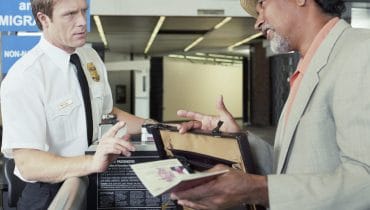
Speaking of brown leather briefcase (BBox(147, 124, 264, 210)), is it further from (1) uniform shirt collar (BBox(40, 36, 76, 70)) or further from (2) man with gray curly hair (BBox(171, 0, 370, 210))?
(1) uniform shirt collar (BBox(40, 36, 76, 70))

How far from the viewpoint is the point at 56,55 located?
1.83 meters

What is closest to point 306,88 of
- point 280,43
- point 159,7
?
point 280,43

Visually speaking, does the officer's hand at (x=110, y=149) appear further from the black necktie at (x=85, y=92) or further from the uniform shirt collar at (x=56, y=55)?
the uniform shirt collar at (x=56, y=55)

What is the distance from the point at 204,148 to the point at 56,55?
77 centimetres

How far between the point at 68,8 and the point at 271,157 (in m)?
0.96

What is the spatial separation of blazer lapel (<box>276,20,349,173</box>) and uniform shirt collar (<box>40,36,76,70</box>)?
959mm

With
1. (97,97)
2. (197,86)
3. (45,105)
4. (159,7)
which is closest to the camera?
(45,105)

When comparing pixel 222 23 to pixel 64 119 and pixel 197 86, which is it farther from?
pixel 197 86

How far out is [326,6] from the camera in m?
1.39

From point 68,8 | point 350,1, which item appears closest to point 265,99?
point 350,1

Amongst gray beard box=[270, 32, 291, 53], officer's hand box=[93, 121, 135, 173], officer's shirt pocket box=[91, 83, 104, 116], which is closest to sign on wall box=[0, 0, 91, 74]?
officer's shirt pocket box=[91, 83, 104, 116]

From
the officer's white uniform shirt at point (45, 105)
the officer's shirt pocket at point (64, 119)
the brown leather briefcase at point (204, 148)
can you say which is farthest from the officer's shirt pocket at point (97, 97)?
the brown leather briefcase at point (204, 148)

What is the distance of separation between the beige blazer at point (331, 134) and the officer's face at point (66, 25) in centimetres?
96

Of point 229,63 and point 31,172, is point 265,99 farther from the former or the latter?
point 31,172
